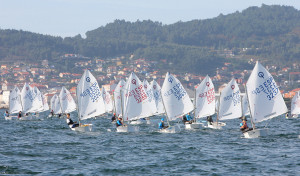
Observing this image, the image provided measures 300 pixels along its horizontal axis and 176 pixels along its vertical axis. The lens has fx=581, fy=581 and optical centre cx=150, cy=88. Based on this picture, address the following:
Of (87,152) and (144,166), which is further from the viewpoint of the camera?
(87,152)

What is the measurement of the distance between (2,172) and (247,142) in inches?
737

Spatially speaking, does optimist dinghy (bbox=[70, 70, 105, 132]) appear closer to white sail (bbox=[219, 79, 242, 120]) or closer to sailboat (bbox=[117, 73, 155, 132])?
sailboat (bbox=[117, 73, 155, 132])

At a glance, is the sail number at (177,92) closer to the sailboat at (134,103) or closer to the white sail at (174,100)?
the white sail at (174,100)

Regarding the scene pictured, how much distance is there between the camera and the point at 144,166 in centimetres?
3105

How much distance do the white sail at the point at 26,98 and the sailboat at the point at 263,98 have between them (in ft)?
174

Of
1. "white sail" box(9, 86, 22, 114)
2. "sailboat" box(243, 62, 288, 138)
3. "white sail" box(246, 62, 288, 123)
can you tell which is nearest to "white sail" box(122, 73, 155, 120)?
"sailboat" box(243, 62, 288, 138)

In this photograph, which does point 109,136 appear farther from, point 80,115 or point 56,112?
point 56,112

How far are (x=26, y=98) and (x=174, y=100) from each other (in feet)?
137

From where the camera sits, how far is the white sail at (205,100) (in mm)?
60750

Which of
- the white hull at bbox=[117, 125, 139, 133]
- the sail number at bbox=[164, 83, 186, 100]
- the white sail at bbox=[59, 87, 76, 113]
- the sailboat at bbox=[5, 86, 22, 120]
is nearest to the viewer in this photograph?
→ the white hull at bbox=[117, 125, 139, 133]

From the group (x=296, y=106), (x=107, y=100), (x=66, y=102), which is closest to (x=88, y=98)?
(x=107, y=100)

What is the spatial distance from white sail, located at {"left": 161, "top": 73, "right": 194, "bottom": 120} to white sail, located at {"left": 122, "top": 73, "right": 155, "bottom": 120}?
3.18 m

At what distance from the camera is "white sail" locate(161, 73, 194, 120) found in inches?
2097

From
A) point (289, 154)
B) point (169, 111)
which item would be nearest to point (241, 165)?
point (289, 154)
